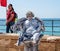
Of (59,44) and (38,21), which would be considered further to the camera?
(59,44)

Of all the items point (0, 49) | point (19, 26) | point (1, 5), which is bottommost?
point (0, 49)

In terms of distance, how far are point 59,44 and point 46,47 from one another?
0.46 metres

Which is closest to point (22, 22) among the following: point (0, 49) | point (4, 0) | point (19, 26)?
point (19, 26)

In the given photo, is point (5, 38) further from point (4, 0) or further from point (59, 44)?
point (4, 0)

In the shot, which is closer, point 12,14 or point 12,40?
point 12,40

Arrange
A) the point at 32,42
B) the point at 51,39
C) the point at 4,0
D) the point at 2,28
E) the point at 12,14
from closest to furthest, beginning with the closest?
the point at 32,42, the point at 51,39, the point at 12,14, the point at 4,0, the point at 2,28

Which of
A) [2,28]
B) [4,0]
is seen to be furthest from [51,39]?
[2,28]

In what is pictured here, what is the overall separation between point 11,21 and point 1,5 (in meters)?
1.33

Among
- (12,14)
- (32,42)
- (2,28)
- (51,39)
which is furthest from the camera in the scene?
(2,28)

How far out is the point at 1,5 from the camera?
1319 centimetres

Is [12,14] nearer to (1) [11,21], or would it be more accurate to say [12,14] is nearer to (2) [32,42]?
(1) [11,21]

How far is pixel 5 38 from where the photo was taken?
10.6 meters

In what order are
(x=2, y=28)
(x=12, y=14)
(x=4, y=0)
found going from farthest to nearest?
(x=2, y=28)
(x=4, y=0)
(x=12, y=14)

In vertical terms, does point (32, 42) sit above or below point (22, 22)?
below
